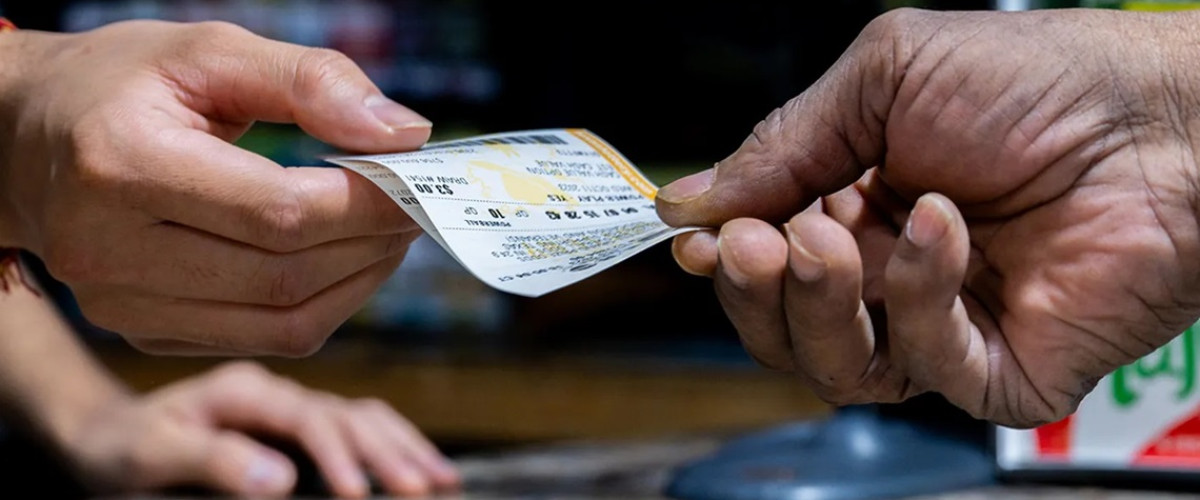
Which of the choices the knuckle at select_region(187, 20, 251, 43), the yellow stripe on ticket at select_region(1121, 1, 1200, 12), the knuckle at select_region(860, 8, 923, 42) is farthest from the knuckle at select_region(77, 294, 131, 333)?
the yellow stripe on ticket at select_region(1121, 1, 1200, 12)

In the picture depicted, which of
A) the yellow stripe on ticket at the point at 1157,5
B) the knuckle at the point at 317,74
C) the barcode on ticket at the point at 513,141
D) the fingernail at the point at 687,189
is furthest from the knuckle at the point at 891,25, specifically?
the yellow stripe on ticket at the point at 1157,5

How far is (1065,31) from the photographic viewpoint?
2.79 feet

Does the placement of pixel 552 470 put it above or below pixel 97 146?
below

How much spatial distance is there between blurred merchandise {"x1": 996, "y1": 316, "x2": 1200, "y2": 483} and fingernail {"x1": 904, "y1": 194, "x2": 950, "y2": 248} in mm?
657

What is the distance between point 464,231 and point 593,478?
2.50 ft

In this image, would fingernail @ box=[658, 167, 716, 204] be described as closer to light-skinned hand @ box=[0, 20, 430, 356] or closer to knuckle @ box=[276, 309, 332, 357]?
light-skinned hand @ box=[0, 20, 430, 356]

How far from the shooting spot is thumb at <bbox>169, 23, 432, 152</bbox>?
92 centimetres

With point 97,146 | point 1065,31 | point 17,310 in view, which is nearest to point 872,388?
point 1065,31

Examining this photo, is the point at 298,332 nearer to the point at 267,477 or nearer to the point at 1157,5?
the point at 267,477

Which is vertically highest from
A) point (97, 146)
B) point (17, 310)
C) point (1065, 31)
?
point (1065, 31)

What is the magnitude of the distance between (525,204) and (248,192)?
0.19 metres

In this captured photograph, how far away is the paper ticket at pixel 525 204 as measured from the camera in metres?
0.79

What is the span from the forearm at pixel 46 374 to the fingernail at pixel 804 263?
1.28m

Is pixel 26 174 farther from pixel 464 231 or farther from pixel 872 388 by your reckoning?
pixel 872 388
